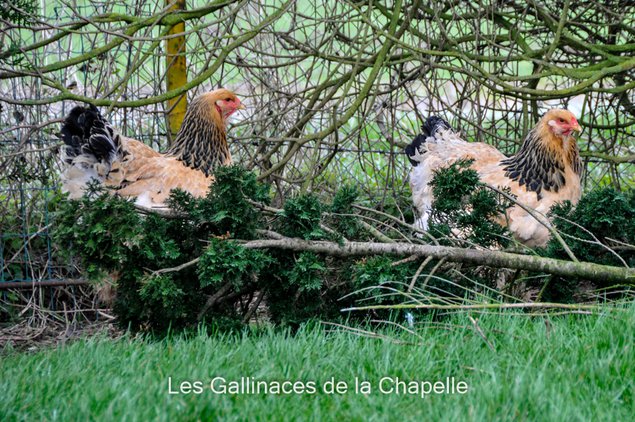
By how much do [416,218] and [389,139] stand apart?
0.78 m

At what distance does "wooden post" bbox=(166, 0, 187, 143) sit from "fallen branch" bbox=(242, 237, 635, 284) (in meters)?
2.20

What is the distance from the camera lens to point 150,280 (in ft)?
14.7

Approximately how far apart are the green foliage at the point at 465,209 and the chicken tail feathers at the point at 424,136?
1.55 m

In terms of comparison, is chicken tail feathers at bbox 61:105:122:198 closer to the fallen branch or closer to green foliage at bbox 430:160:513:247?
the fallen branch

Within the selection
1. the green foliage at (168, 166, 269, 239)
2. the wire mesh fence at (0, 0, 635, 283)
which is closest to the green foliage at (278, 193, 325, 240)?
the green foliage at (168, 166, 269, 239)

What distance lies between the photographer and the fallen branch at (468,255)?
457cm

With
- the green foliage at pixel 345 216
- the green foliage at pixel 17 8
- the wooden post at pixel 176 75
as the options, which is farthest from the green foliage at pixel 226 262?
the wooden post at pixel 176 75

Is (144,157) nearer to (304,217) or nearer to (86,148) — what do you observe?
(86,148)

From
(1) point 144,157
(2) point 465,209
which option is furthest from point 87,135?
(2) point 465,209

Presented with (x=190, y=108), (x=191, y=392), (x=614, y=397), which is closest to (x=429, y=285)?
(x=614, y=397)

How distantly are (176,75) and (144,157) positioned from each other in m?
1.09

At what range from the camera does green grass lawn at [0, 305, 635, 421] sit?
296 centimetres

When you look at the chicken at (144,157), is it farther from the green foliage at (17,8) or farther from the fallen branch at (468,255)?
the fallen branch at (468,255)

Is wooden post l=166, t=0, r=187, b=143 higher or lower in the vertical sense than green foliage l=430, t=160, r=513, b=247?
higher
